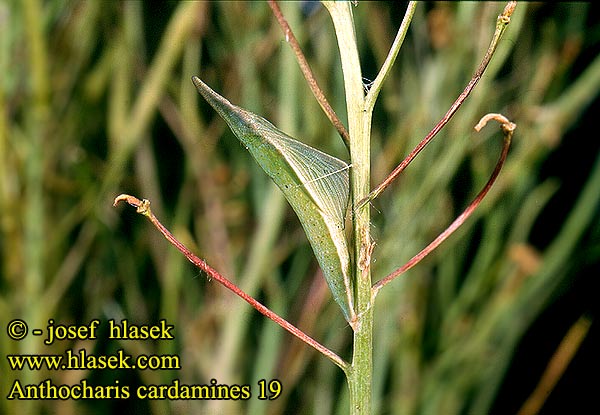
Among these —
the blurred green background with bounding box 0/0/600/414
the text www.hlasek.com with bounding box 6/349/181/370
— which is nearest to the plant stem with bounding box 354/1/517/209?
the blurred green background with bounding box 0/0/600/414

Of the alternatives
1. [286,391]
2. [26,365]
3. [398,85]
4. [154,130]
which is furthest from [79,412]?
[398,85]

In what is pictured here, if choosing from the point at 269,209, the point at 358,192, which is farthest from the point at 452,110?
the point at 269,209

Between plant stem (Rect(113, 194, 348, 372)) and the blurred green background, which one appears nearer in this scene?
plant stem (Rect(113, 194, 348, 372))

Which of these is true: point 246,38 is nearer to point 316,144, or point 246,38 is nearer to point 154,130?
point 316,144

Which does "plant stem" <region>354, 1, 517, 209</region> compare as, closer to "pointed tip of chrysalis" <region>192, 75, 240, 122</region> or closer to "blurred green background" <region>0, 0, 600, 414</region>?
"pointed tip of chrysalis" <region>192, 75, 240, 122</region>

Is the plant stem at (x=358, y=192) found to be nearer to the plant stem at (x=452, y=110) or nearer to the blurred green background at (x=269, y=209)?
the plant stem at (x=452, y=110)
